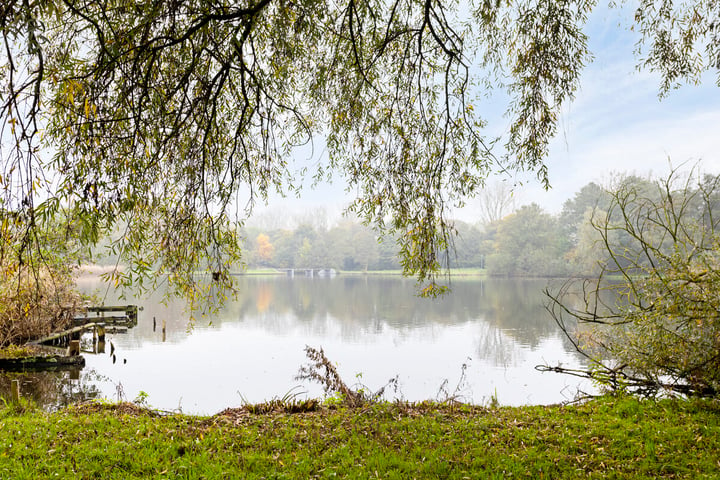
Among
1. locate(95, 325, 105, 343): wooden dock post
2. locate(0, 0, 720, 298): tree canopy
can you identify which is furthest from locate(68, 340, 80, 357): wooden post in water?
locate(0, 0, 720, 298): tree canopy

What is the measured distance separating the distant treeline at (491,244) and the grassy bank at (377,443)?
81.4ft

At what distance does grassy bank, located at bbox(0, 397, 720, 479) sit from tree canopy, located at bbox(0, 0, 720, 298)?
1455 mm

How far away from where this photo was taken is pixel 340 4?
5703mm

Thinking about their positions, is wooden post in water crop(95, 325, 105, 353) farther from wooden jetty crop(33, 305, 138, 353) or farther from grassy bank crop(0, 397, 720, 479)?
grassy bank crop(0, 397, 720, 479)

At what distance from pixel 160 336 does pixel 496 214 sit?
42.0 m

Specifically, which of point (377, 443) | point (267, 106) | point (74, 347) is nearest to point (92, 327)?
point (74, 347)

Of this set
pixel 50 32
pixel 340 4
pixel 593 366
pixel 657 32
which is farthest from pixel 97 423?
pixel 657 32

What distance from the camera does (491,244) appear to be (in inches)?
1849

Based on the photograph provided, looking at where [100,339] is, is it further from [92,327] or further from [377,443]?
[377,443]

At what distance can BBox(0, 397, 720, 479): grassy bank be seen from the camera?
12.4 ft

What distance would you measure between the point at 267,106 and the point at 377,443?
11.0 ft

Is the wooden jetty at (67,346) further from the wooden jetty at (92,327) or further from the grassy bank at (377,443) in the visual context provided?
the grassy bank at (377,443)

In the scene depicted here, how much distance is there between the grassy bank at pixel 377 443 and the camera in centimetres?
378

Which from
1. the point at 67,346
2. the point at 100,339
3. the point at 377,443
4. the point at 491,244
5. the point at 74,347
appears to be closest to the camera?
the point at 377,443
